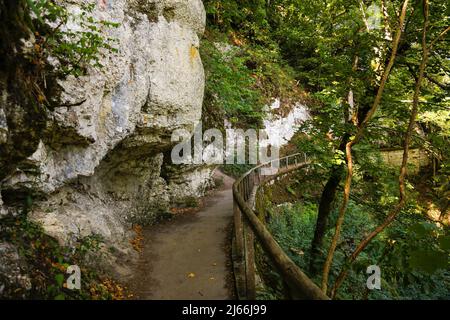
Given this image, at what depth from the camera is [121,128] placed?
25.5 ft

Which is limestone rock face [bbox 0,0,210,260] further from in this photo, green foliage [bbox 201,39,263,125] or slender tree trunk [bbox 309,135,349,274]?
slender tree trunk [bbox 309,135,349,274]

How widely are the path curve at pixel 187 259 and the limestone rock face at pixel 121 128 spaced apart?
95 centimetres

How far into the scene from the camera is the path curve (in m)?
5.73

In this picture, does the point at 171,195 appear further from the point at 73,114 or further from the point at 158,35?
the point at 73,114

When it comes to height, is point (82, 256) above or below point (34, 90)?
below

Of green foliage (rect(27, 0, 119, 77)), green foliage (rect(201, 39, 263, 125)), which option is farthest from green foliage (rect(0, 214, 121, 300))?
green foliage (rect(201, 39, 263, 125))

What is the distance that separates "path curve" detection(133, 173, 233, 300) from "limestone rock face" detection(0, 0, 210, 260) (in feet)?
3.13

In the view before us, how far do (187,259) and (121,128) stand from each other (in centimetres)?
347

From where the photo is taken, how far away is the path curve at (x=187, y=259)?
226 inches

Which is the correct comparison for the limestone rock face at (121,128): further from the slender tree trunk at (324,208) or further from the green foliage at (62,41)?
the slender tree trunk at (324,208)

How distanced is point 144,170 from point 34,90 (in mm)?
5680

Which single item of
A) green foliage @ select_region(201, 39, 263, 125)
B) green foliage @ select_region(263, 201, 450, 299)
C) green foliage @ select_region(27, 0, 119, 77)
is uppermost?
green foliage @ select_region(201, 39, 263, 125)

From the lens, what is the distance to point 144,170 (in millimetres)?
10391
